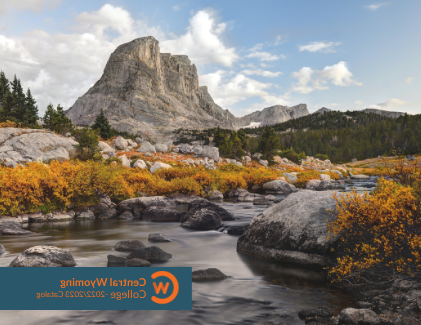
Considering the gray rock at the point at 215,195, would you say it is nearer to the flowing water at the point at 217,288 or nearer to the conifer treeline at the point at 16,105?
the flowing water at the point at 217,288

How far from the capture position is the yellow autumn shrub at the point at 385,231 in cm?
586

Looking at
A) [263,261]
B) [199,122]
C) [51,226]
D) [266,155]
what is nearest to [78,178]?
[51,226]

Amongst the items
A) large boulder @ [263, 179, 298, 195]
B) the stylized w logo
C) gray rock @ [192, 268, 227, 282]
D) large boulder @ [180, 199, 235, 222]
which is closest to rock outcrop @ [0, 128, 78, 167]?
large boulder @ [180, 199, 235, 222]

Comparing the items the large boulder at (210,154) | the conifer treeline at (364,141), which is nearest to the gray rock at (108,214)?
the large boulder at (210,154)

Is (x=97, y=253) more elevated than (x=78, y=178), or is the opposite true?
(x=78, y=178)

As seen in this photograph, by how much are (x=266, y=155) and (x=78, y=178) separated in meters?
50.6

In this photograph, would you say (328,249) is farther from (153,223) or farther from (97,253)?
(153,223)

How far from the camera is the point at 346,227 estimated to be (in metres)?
6.76

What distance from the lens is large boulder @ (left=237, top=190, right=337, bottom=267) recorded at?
27.4 feet

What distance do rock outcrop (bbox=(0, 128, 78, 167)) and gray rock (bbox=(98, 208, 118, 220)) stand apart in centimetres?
1431

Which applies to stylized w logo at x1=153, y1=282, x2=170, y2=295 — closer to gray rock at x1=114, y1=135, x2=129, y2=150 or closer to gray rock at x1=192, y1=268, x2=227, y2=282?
gray rock at x1=192, y1=268, x2=227, y2=282

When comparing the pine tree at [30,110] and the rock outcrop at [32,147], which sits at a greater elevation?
the pine tree at [30,110]

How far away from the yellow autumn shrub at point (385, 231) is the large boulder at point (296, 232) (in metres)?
1.06

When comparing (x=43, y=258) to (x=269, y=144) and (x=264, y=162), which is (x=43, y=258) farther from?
(x=269, y=144)
